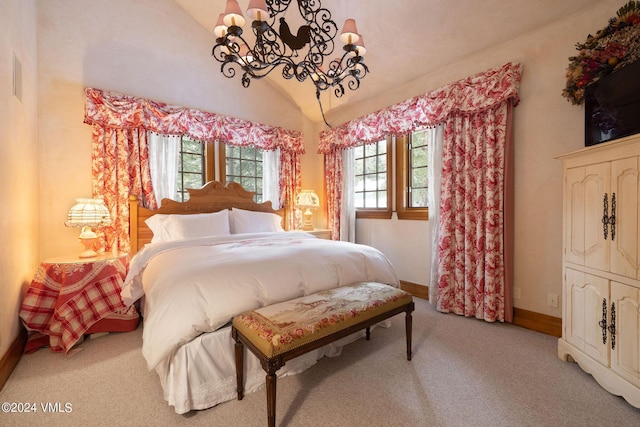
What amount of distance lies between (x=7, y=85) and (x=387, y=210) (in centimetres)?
361

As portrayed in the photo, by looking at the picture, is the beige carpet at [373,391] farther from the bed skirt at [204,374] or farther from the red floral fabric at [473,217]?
the red floral fabric at [473,217]

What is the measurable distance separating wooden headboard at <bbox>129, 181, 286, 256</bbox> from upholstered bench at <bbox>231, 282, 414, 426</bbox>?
216 cm

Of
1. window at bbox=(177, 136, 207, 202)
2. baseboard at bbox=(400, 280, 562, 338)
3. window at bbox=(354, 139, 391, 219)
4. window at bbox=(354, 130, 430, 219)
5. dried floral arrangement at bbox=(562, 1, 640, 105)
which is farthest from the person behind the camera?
window at bbox=(354, 139, 391, 219)

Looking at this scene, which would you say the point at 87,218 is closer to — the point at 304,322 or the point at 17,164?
the point at 17,164

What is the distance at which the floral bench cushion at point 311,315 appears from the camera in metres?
1.35

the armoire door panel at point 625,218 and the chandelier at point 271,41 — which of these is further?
the chandelier at point 271,41

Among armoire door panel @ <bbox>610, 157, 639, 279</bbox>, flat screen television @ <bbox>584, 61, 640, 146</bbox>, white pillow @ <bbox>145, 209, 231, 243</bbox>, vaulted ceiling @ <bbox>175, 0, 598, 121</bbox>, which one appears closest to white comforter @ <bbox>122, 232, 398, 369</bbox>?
white pillow @ <bbox>145, 209, 231, 243</bbox>

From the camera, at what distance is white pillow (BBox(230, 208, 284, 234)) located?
3.37 metres

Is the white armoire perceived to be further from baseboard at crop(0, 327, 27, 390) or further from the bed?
baseboard at crop(0, 327, 27, 390)

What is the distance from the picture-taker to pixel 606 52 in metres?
1.87

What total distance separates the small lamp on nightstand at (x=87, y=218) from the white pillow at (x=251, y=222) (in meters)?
1.25

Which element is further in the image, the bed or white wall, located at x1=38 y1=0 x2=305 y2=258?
white wall, located at x1=38 y1=0 x2=305 y2=258

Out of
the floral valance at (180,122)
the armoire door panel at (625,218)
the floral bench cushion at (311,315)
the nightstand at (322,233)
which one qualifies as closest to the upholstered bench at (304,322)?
the floral bench cushion at (311,315)

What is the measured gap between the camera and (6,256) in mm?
1836
